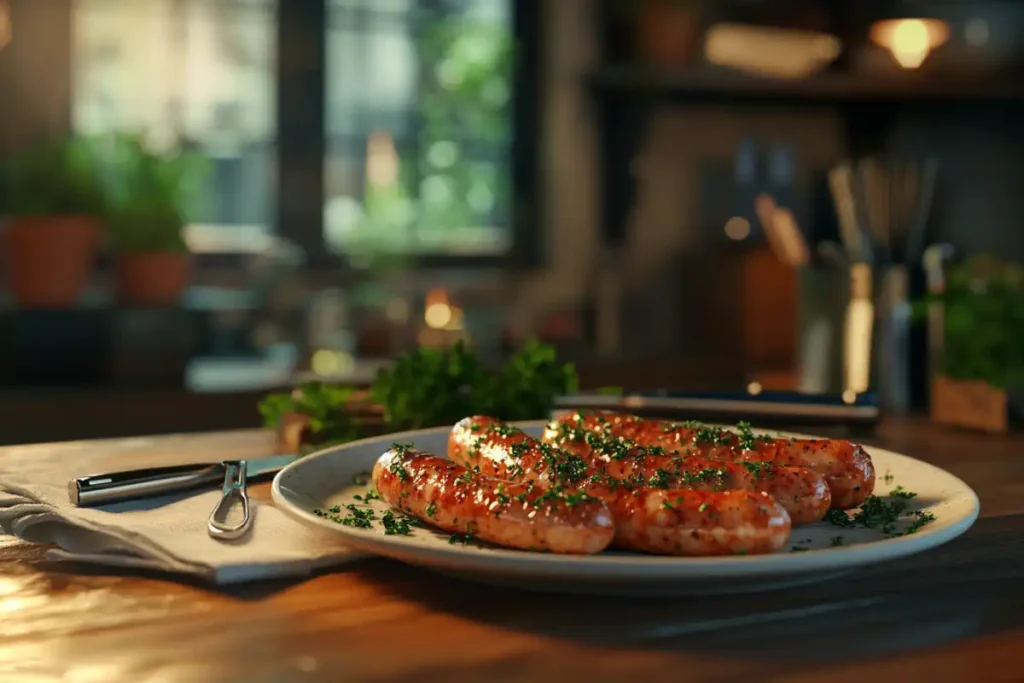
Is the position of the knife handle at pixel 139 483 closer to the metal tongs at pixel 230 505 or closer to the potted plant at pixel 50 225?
the metal tongs at pixel 230 505

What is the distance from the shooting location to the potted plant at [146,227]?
10.2 ft

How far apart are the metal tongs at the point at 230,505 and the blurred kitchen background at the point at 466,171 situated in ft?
6.20

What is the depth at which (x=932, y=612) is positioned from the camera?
0.70 metres

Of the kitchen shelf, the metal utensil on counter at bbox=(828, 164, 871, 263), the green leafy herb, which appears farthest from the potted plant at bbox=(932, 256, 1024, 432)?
the kitchen shelf

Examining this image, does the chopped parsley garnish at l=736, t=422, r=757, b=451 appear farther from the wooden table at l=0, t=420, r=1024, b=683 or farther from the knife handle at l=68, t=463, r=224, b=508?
the knife handle at l=68, t=463, r=224, b=508

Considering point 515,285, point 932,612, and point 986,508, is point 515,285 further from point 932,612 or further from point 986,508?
point 932,612

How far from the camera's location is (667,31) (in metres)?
3.82

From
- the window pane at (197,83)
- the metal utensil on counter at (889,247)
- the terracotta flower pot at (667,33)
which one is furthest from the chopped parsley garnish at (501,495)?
the terracotta flower pot at (667,33)

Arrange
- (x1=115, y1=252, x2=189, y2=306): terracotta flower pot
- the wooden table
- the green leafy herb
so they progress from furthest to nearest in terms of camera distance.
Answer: (x1=115, y1=252, x2=189, y2=306): terracotta flower pot
the green leafy herb
the wooden table

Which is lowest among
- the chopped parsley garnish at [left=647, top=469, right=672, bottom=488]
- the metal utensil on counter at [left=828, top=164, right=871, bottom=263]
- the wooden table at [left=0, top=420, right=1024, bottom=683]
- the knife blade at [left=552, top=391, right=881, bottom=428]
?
the wooden table at [left=0, top=420, right=1024, bottom=683]

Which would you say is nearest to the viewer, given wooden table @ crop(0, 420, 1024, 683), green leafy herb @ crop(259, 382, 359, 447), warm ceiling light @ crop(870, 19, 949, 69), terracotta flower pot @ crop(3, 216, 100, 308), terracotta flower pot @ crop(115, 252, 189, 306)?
wooden table @ crop(0, 420, 1024, 683)

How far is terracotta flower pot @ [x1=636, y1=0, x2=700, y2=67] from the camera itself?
3.81 meters

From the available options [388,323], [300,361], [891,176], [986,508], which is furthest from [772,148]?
[986,508]

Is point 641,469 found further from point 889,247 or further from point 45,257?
point 45,257
